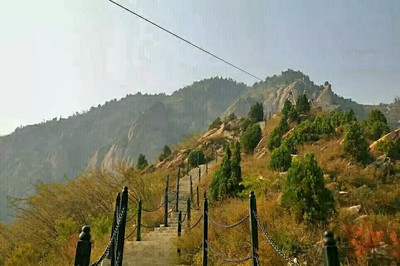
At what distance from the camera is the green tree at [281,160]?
15070mm

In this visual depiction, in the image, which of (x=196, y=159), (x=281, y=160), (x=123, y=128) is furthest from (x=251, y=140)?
(x=123, y=128)

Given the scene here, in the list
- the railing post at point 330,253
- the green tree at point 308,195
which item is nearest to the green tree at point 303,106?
the green tree at point 308,195

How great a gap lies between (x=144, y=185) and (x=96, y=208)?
8.32ft

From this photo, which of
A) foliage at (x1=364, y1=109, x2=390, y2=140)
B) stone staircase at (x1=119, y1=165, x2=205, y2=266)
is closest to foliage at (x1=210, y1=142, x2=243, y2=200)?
stone staircase at (x1=119, y1=165, x2=205, y2=266)

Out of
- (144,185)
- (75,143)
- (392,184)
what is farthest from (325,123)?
(75,143)

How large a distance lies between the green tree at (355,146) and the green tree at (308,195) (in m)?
5.27

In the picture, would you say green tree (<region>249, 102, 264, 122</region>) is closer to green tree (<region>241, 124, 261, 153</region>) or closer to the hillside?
green tree (<region>241, 124, 261, 153</region>)

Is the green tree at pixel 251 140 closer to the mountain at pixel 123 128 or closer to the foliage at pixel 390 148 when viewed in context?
the foliage at pixel 390 148

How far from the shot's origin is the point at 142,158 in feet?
112

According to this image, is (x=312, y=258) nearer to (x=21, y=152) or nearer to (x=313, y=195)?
(x=313, y=195)

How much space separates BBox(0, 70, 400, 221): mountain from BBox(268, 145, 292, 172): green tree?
2625 inches

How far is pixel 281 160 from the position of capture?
15156 mm

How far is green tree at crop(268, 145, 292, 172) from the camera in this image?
15070 mm

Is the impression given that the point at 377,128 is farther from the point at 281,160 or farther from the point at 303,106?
the point at 303,106
